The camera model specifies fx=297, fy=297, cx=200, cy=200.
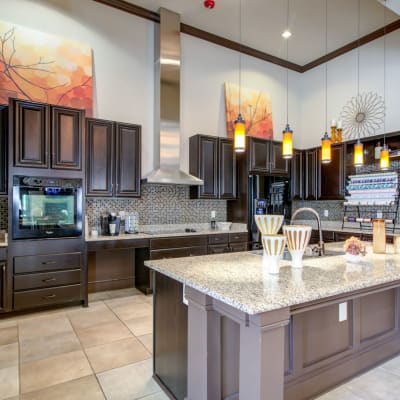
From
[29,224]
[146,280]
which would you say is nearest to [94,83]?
[29,224]

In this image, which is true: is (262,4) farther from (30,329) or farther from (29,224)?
(30,329)

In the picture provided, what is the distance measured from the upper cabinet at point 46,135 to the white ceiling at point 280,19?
7.27 feet

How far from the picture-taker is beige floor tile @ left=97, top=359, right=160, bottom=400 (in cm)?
198

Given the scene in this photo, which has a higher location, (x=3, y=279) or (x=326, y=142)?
(x=326, y=142)

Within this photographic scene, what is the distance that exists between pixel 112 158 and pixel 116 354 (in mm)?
2445

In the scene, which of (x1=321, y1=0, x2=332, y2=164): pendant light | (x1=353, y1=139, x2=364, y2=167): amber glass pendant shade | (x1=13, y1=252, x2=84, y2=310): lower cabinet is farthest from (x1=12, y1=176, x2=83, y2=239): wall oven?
(x1=353, y1=139, x2=364, y2=167): amber glass pendant shade

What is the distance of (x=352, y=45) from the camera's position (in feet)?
17.7

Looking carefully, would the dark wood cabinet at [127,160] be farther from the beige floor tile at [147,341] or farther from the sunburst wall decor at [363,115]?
the sunburst wall decor at [363,115]

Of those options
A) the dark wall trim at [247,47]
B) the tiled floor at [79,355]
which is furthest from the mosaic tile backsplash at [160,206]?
the dark wall trim at [247,47]

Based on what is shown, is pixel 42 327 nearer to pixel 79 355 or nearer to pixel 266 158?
pixel 79 355

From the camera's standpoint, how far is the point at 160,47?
4562 mm

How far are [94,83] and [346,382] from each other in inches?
174

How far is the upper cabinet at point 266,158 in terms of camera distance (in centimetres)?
499

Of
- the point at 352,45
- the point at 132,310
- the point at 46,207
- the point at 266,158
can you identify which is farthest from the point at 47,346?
the point at 352,45
